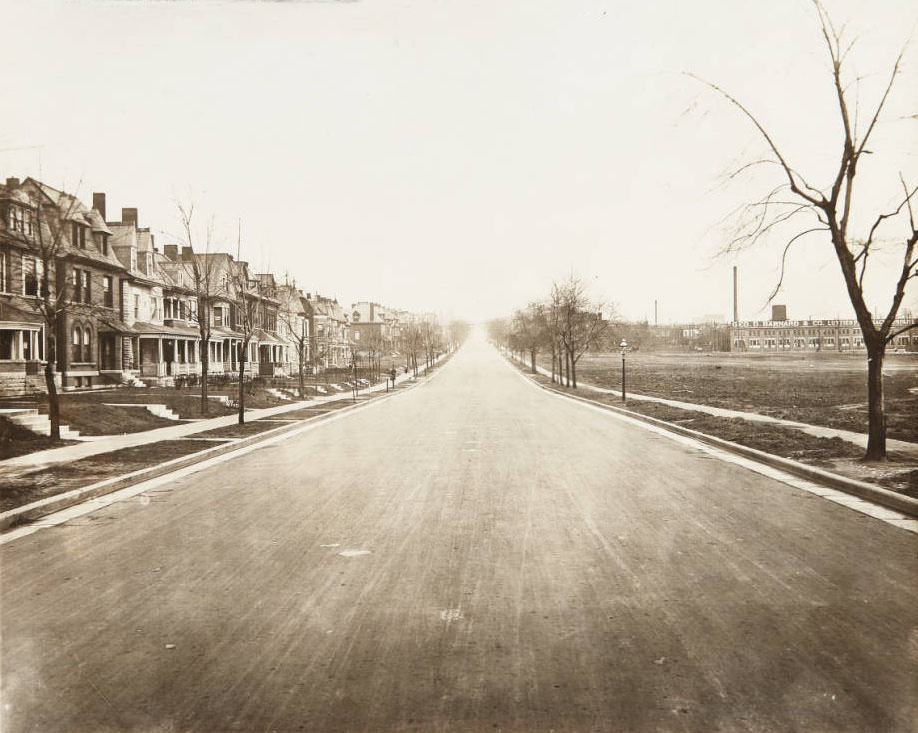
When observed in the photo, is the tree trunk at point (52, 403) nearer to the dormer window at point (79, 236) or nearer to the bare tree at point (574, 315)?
the dormer window at point (79, 236)

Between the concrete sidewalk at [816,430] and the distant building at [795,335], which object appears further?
the distant building at [795,335]

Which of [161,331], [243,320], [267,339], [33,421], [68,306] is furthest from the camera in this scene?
[267,339]

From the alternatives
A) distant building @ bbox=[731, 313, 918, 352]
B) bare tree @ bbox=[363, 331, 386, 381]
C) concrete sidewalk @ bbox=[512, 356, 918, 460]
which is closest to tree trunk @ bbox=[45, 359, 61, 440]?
concrete sidewalk @ bbox=[512, 356, 918, 460]

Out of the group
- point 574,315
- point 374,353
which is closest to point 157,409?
point 574,315

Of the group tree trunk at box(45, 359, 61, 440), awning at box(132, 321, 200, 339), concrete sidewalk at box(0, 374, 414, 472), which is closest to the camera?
concrete sidewalk at box(0, 374, 414, 472)

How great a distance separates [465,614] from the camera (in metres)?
5.07

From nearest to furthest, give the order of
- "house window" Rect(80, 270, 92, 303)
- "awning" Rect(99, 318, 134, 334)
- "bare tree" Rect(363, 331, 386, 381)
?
"house window" Rect(80, 270, 92, 303)
"awning" Rect(99, 318, 134, 334)
"bare tree" Rect(363, 331, 386, 381)

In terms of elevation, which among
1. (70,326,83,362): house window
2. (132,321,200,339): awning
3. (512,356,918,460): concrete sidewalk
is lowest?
(512,356,918,460): concrete sidewalk

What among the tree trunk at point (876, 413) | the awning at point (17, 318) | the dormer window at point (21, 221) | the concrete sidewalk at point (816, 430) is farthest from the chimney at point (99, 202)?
the tree trunk at point (876, 413)

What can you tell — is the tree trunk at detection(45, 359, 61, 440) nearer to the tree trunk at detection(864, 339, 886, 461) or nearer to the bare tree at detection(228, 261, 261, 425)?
the bare tree at detection(228, 261, 261, 425)

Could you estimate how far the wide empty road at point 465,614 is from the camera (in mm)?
3764

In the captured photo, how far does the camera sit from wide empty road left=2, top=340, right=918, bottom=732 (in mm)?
3764

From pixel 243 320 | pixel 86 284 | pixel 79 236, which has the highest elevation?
pixel 79 236

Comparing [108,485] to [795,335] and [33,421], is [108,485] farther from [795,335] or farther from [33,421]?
[795,335]
